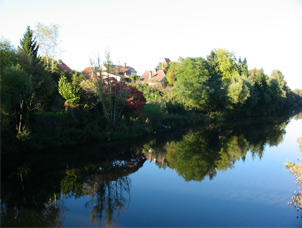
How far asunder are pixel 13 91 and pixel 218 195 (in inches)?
604

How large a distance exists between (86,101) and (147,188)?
46.9 ft

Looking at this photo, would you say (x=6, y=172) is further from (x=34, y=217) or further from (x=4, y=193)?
(x=34, y=217)

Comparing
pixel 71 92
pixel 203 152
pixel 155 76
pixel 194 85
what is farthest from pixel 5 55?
pixel 155 76

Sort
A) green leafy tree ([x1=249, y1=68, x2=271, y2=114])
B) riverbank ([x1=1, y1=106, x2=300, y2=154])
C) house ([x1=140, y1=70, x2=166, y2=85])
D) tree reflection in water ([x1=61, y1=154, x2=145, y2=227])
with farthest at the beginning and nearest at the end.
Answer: green leafy tree ([x1=249, y1=68, x2=271, y2=114]) → house ([x1=140, y1=70, x2=166, y2=85]) → riverbank ([x1=1, y1=106, x2=300, y2=154]) → tree reflection in water ([x1=61, y1=154, x2=145, y2=227])

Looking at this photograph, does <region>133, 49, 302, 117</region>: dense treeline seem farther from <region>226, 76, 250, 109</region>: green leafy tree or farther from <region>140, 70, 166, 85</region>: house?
<region>140, 70, 166, 85</region>: house

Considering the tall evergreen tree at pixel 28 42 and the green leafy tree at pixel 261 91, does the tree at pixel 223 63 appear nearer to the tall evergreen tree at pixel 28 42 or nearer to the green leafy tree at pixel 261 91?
the green leafy tree at pixel 261 91

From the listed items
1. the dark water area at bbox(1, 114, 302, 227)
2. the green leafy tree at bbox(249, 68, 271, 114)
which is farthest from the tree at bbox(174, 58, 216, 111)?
the dark water area at bbox(1, 114, 302, 227)

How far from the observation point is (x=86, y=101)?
24.8 m

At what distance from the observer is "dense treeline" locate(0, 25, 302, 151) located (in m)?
18.4

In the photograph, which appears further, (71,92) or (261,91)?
(261,91)

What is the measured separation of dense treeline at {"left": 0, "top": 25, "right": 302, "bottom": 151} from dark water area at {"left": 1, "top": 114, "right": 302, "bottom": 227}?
94.7 inches

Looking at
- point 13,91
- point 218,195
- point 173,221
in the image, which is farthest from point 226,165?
point 13,91

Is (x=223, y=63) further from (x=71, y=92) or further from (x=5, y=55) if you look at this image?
(x=5, y=55)

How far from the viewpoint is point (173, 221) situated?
9367 mm
